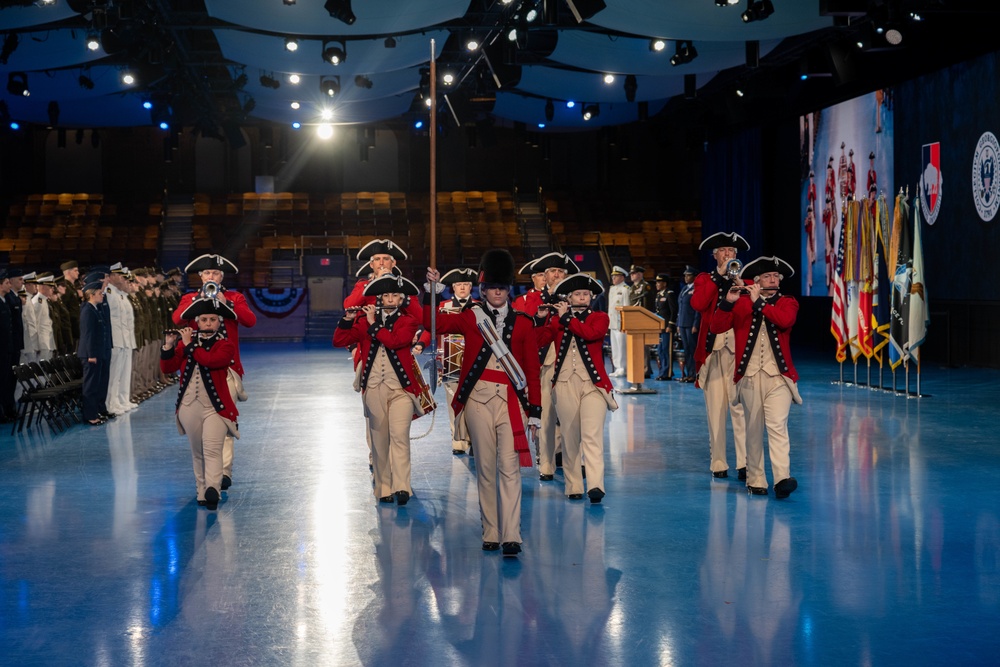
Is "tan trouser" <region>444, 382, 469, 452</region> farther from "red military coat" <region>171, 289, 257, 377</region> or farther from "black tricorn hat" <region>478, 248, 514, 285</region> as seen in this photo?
A: "black tricorn hat" <region>478, 248, 514, 285</region>

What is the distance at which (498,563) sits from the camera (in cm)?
590

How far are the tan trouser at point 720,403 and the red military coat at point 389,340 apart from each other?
239 cm

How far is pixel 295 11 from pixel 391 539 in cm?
1125

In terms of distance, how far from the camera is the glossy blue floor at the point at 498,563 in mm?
4559

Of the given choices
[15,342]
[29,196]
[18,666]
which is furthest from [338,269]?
[18,666]

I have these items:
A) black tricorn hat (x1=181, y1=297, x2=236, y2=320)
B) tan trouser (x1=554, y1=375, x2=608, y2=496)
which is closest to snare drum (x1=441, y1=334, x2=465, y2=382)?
tan trouser (x1=554, y1=375, x2=608, y2=496)

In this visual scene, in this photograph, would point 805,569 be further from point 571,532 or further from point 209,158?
point 209,158

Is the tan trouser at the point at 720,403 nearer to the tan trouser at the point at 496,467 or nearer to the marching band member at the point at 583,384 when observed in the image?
the marching band member at the point at 583,384

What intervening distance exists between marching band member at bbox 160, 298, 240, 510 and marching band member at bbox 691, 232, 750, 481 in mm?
3341

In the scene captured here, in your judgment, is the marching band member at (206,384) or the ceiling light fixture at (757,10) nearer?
the marching band member at (206,384)

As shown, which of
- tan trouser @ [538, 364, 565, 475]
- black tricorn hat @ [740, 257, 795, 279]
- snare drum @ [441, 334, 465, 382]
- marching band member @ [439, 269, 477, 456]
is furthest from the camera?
snare drum @ [441, 334, 465, 382]

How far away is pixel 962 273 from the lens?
1773 centimetres

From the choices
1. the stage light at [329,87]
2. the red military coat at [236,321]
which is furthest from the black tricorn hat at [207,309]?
the stage light at [329,87]

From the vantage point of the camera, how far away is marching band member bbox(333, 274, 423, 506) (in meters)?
7.36
